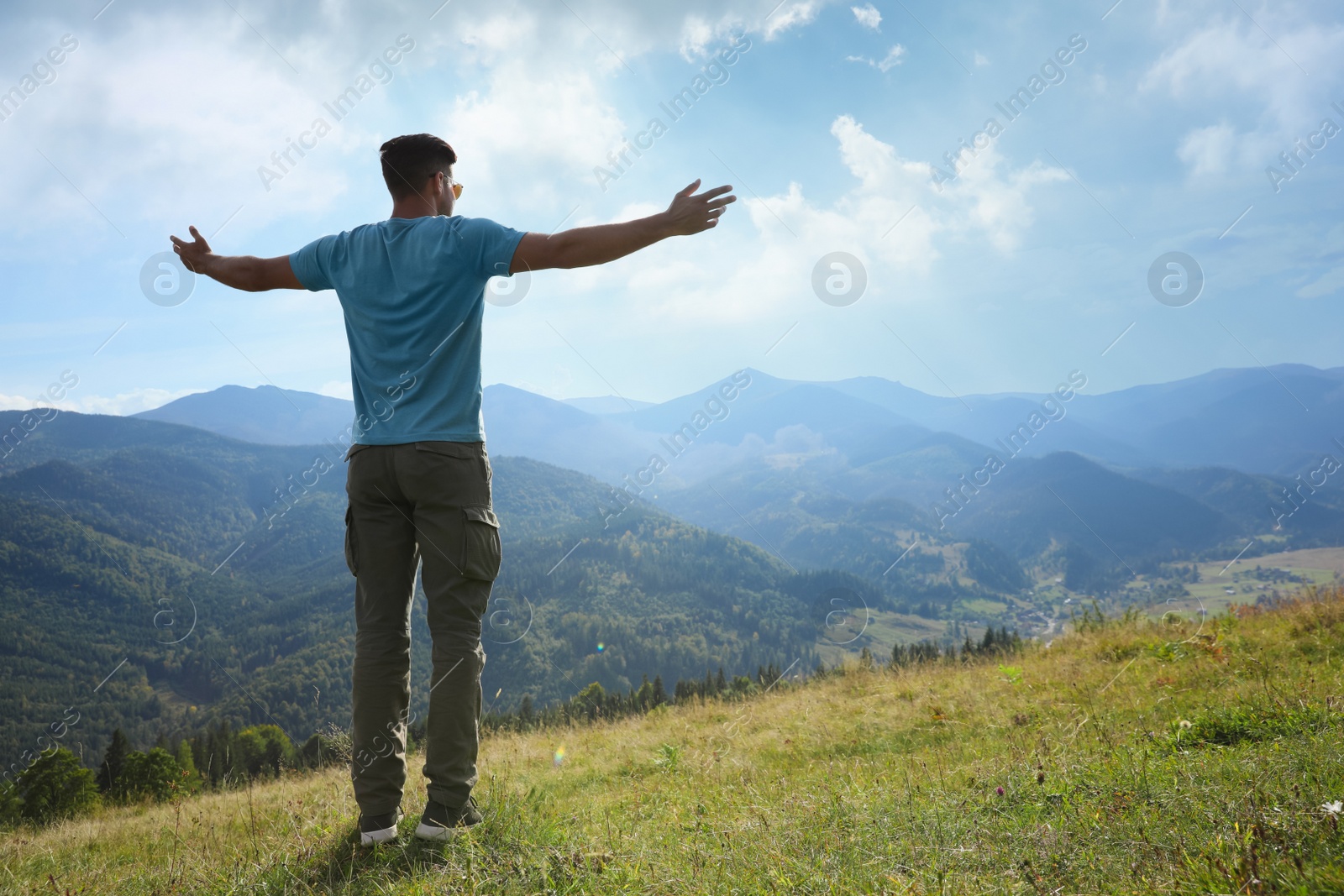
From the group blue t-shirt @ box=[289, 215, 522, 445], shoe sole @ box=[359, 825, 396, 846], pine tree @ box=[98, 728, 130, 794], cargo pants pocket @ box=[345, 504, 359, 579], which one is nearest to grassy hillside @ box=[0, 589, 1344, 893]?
shoe sole @ box=[359, 825, 396, 846]

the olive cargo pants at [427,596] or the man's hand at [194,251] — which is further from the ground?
the man's hand at [194,251]

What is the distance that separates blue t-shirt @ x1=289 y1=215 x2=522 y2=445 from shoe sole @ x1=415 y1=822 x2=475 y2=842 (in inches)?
64.2

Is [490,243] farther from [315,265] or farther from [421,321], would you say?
[315,265]

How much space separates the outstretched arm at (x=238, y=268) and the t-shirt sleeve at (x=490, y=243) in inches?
42.6

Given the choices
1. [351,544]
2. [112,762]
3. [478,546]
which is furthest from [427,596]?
[112,762]

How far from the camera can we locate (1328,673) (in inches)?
174

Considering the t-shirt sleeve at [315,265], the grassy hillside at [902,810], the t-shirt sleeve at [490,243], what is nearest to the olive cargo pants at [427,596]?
the grassy hillside at [902,810]

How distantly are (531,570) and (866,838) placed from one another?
551 ft

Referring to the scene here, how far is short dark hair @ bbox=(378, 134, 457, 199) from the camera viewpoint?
126 inches

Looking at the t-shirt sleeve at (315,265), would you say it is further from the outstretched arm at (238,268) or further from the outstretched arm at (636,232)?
the outstretched arm at (636,232)

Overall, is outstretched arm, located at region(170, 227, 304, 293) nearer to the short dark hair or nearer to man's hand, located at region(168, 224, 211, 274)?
man's hand, located at region(168, 224, 211, 274)

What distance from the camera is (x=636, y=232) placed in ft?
9.19

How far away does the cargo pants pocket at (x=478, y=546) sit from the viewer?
2.97m

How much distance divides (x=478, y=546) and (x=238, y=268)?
2.04m
